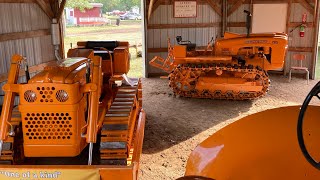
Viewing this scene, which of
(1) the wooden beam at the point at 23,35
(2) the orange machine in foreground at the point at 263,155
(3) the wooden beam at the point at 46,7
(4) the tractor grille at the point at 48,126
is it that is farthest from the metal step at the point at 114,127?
(3) the wooden beam at the point at 46,7

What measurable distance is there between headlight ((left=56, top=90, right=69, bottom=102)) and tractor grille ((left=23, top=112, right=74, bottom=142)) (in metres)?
0.17

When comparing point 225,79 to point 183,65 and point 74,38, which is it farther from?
point 74,38

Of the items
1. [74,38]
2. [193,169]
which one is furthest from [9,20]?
[74,38]

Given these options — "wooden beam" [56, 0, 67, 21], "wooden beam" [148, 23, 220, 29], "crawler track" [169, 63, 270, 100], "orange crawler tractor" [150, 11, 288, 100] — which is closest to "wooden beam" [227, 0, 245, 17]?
"wooden beam" [148, 23, 220, 29]

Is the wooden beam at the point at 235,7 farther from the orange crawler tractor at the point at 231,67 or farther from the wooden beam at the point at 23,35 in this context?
the wooden beam at the point at 23,35

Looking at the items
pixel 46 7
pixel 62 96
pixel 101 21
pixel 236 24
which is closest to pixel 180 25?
pixel 236 24

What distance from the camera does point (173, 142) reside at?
700 cm

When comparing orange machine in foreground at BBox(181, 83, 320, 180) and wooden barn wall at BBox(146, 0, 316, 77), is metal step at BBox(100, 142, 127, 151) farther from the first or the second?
wooden barn wall at BBox(146, 0, 316, 77)

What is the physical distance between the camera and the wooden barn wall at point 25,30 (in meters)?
9.01

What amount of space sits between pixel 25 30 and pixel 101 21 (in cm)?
3017

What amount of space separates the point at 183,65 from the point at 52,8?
4.59 m

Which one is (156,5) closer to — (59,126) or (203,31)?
(203,31)

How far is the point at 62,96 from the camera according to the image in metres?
4.10

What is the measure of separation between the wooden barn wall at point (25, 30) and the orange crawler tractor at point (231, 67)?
4047 mm
